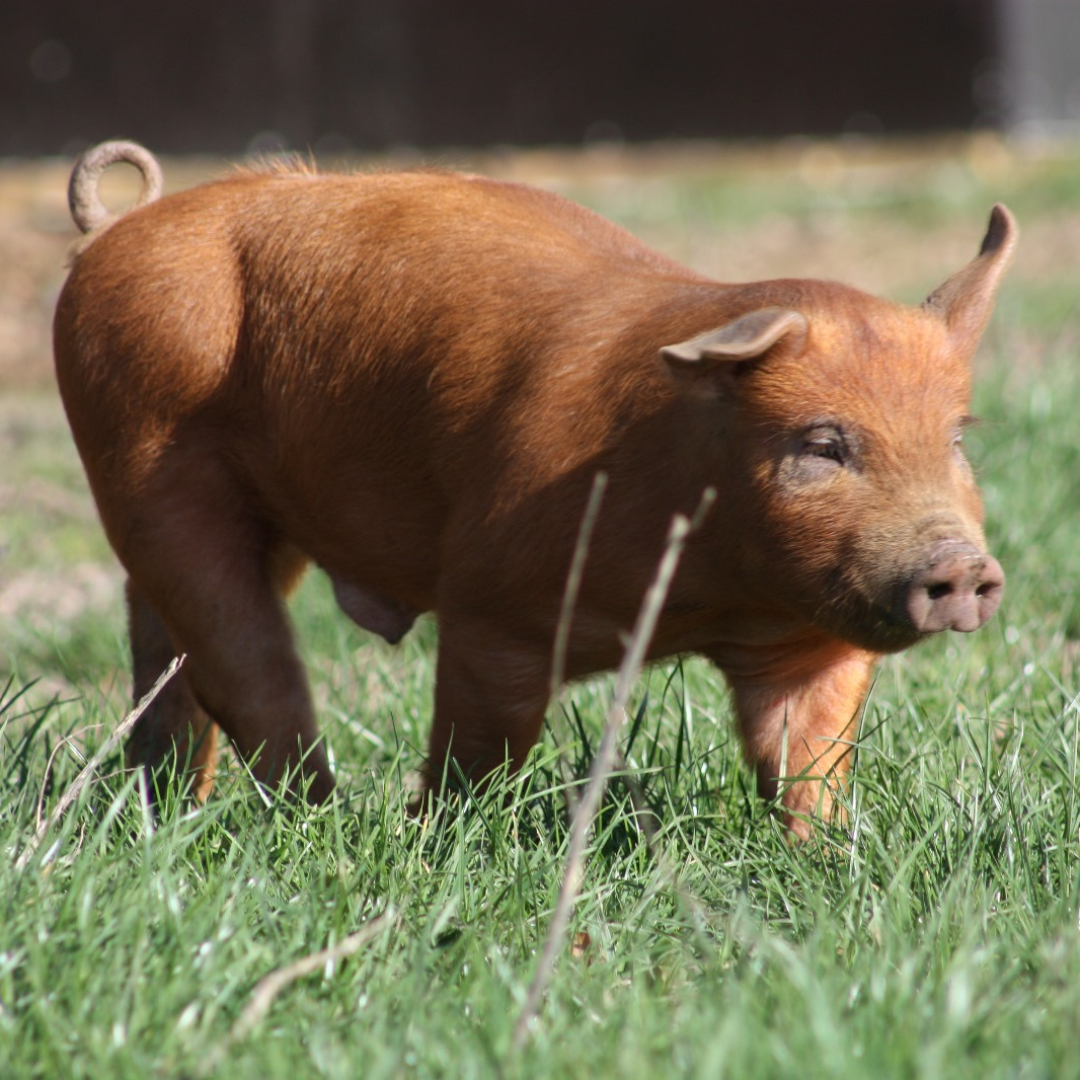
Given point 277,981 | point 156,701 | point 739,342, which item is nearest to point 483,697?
point 739,342

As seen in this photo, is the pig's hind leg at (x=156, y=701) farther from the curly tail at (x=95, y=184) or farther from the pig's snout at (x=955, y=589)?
the pig's snout at (x=955, y=589)

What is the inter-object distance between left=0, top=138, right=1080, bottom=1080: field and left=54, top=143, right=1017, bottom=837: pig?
0.21 meters

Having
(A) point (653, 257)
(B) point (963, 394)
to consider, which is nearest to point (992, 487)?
(A) point (653, 257)

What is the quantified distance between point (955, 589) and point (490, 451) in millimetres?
1084

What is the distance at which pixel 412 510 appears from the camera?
3.73m

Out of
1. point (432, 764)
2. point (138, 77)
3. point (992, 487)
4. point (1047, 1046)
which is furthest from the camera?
point (138, 77)

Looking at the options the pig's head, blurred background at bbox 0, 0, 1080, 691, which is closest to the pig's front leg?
the pig's head

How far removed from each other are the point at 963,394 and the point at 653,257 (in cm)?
109

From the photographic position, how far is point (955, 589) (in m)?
2.89

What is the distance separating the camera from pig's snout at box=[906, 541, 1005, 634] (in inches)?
113

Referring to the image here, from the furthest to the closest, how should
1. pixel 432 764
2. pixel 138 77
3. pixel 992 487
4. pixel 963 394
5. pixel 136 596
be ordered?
pixel 138 77 < pixel 992 487 < pixel 136 596 < pixel 432 764 < pixel 963 394

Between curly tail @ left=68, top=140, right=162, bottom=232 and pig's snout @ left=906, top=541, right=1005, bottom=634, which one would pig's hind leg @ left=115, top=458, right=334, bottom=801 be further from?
pig's snout @ left=906, top=541, right=1005, bottom=634

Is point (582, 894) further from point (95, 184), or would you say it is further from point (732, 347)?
point (95, 184)

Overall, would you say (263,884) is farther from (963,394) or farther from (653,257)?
(653,257)
